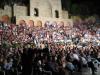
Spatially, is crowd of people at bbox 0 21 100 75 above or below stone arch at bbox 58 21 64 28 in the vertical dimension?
below

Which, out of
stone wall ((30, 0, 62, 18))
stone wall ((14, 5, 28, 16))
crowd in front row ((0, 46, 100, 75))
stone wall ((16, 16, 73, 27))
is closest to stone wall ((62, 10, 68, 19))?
stone wall ((30, 0, 62, 18))

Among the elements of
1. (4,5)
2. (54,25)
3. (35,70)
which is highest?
(4,5)

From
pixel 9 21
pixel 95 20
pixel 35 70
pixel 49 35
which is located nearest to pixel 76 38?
pixel 49 35

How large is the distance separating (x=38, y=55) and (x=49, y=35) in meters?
25.4

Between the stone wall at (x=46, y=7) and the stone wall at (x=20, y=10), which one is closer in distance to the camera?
the stone wall at (x=20, y=10)

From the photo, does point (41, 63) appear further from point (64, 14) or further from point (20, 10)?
point (64, 14)

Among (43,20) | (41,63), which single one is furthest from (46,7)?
(41,63)

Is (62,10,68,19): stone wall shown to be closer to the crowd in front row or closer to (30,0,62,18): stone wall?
(30,0,62,18): stone wall

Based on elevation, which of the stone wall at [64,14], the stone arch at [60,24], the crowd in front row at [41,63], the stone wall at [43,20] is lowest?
the crowd in front row at [41,63]

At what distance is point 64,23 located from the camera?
49688 mm

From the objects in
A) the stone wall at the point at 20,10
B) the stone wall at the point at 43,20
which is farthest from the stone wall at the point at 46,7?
the stone wall at the point at 43,20

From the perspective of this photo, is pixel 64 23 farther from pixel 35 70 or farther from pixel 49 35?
pixel 35 70

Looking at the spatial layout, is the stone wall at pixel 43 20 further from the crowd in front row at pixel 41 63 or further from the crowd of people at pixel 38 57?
the crowd in front row at pixel 41 63

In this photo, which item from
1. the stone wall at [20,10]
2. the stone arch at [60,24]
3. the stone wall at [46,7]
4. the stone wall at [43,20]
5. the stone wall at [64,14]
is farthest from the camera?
the stone wall at [64,14]
